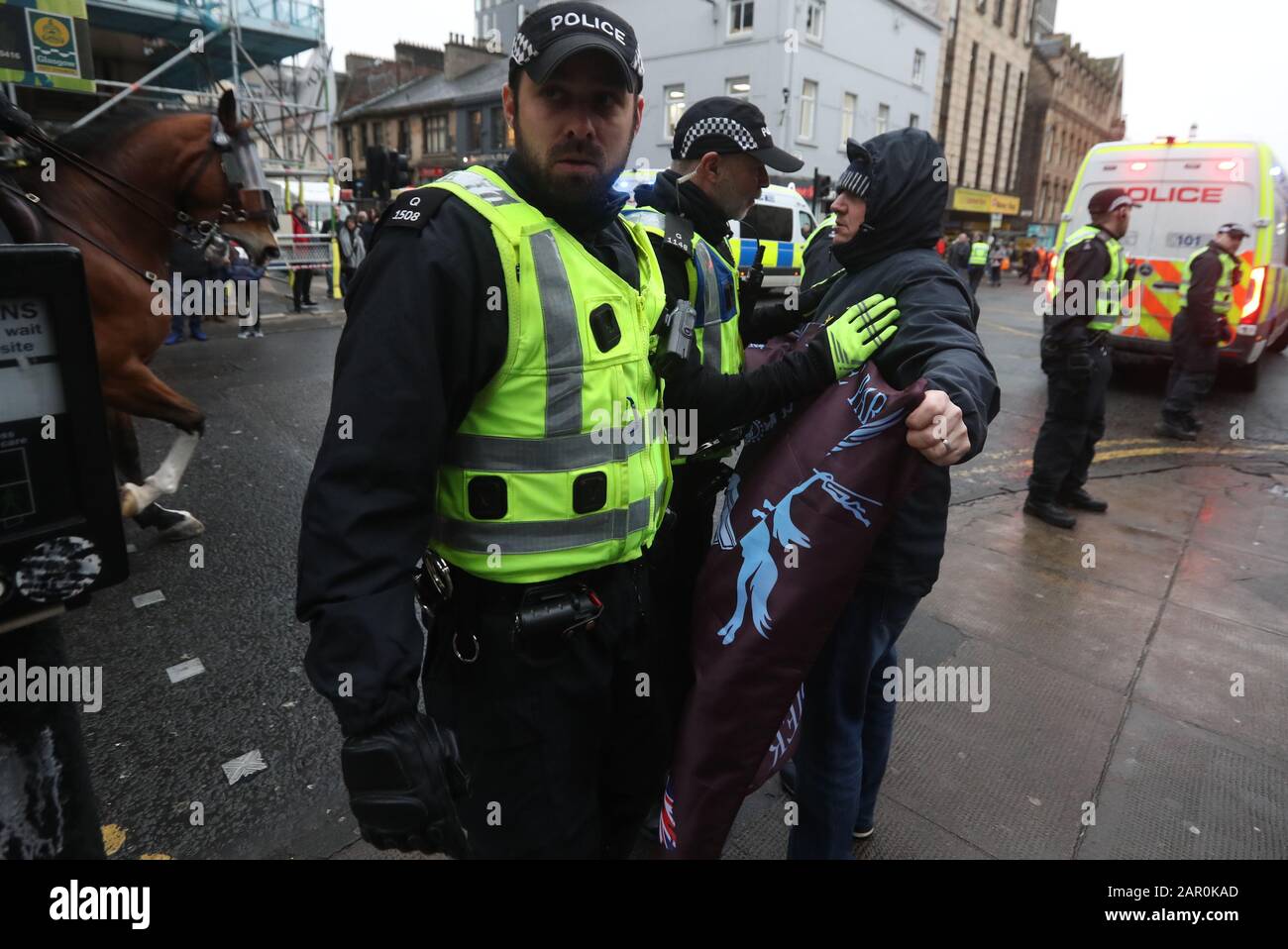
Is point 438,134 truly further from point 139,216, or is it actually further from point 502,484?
point 502,484

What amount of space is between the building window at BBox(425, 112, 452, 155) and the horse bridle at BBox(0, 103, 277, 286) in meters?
32.9

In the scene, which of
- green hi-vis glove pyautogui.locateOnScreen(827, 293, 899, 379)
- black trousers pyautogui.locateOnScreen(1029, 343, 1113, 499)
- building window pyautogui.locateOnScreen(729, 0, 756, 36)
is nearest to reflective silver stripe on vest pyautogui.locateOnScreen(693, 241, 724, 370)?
green hi-vis glove pyautogui.locateOnScreen(827, 293, 899, 379)

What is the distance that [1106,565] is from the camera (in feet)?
14.8

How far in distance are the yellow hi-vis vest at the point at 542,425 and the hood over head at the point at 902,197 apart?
95 cm

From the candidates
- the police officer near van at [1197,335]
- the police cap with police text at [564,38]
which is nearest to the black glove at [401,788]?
the police cap with police text at [564,38]

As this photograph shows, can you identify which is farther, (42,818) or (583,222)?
(583,222)

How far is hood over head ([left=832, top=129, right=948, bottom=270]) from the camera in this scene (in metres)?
2.09

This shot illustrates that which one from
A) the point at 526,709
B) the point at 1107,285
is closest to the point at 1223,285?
the point at 1107,285

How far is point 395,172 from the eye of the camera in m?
12.4

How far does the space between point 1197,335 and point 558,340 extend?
7959mm

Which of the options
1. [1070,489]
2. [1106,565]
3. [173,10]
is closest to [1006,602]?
[1106,565]
